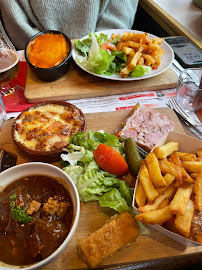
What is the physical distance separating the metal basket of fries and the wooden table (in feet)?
7.21

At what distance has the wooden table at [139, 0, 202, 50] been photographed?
3.36 meters

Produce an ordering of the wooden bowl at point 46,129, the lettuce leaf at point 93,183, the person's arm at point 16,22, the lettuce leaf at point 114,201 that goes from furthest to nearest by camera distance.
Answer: the person's arm at point 16,22, the wooden bowl at point 46,129, the lettuce leaf at point 93,183, the lettuce leaf at point 114,201

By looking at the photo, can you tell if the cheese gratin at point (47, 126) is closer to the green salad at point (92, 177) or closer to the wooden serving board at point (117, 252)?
the green salad at point (92, 177)

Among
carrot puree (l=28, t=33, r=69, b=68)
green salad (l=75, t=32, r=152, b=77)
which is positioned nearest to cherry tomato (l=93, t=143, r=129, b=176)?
green salad (l=75, t=32, r=152, b=77)

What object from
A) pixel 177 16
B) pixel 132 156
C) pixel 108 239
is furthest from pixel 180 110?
pixel 177 16

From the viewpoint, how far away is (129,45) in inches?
101

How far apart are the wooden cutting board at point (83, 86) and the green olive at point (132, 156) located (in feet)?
2.93

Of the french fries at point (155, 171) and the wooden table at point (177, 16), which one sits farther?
the wooden table at point (177, 16)

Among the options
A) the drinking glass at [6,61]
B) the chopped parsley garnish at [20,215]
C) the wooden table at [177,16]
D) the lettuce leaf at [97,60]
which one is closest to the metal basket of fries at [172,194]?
the chopped parsley garnish at [20,215]

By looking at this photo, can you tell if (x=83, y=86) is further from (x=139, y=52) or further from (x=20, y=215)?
(x=20, y=215)

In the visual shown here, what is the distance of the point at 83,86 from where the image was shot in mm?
2453

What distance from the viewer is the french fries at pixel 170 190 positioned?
1.20 metres

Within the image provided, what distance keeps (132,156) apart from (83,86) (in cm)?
113

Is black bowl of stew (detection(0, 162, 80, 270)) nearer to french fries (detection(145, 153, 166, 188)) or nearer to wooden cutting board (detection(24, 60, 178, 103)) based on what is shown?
french fries (detection(145, 153, 166, 188))
